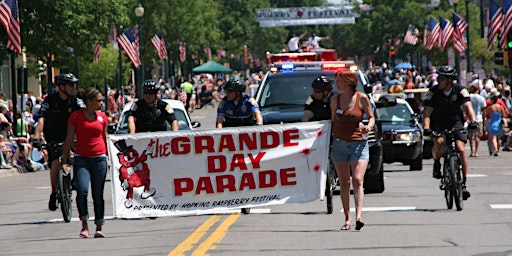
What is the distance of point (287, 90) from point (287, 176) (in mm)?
4366

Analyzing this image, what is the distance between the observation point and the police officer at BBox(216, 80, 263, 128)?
641 inches

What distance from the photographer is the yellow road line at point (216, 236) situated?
1179 centimetres

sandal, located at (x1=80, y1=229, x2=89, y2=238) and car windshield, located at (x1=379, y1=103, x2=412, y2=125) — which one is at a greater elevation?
car windshield, located at (x1=379, y1=103, x2=412, y2=125)

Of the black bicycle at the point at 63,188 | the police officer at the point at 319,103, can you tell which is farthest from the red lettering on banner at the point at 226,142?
the black bicycle at the point at 63,188

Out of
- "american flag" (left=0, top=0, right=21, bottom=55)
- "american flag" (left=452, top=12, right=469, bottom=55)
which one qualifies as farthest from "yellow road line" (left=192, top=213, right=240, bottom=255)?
"american flag" (left=452, top=12, right=469, bottom=55)

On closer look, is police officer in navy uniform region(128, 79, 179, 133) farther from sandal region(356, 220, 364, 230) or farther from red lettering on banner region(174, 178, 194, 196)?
sandal region(356, 220, 364, 230)

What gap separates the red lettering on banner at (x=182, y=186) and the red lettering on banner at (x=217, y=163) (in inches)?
11.4

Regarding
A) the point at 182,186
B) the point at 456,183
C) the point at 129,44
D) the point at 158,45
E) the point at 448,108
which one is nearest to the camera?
the point at 182,186

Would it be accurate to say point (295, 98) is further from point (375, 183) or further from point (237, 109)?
point (237, 109)

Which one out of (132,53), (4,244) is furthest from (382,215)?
(132,53)

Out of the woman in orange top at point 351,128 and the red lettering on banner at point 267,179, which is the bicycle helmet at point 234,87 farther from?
the woman in orange top at point 351,128

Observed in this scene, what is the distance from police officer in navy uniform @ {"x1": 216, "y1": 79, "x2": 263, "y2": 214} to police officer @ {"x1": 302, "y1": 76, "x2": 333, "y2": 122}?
2.74 ft

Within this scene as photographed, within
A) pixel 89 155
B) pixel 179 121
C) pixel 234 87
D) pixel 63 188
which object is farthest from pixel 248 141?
pixel 179 121

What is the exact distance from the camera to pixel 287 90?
19172 millimetres
